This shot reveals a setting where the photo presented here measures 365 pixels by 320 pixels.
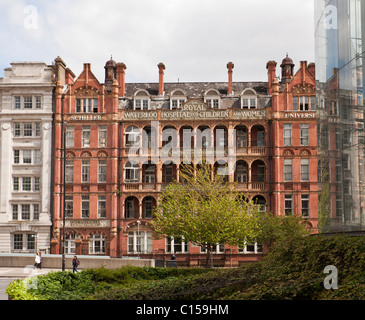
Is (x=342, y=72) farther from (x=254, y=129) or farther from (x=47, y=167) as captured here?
(x=47, y=167)

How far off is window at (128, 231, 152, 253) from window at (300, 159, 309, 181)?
17.0 m

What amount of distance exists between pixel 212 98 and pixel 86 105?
13.5 m

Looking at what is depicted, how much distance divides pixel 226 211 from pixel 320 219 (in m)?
17.9

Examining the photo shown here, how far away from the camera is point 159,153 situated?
5681cm

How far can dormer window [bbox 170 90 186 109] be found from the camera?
5800cm

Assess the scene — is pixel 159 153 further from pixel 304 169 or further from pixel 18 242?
pixel 18 242

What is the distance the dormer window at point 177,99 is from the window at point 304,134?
12.8 meters

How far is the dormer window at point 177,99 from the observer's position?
58.0 m

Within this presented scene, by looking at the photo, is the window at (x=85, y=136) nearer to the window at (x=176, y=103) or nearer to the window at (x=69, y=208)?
the window at (x=69, y=208)

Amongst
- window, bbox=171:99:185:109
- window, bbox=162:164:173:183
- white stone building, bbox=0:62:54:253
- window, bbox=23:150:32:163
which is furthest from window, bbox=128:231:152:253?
window, bbox=171:99:185:109

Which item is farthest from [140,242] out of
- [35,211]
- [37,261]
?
[37,261]

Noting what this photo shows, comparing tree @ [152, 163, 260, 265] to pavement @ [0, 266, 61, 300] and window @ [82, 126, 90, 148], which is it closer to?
pavement @ [0, 266, 61, 300]

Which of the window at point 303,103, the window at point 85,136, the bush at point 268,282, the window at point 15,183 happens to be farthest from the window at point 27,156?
the bush at point 268,282

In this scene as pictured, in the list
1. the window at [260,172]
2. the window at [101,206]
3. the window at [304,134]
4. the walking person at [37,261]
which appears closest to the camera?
the walking person at [37,261]
